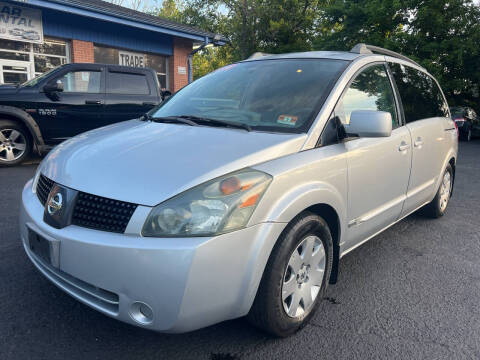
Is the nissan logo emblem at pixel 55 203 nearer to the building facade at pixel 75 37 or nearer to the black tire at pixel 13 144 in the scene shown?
the black tire at pixel 13 144

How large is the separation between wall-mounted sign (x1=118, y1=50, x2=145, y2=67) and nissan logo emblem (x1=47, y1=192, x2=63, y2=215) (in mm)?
13148

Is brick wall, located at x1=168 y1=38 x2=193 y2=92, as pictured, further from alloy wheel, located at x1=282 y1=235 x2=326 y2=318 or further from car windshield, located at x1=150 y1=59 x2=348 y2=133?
alloy wheel, located at x1=282 y1=235 x2=326 y2=318

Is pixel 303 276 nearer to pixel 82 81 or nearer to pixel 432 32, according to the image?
pixel 82 81

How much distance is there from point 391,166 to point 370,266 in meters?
0.84

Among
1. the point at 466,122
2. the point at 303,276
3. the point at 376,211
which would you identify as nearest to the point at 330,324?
the point at 303,276

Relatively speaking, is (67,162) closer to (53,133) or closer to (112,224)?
(112,224)

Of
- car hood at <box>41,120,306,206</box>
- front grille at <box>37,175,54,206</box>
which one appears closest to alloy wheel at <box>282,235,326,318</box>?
car hood at <box>41,120,306,206</box>

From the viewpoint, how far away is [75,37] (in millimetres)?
12461

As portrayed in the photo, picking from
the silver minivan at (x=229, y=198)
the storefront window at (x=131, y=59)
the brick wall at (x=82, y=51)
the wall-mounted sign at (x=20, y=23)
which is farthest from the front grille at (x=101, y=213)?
the storefront window at (x=131, y=59)

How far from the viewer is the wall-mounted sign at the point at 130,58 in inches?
553

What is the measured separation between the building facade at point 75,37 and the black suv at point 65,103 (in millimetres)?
4978

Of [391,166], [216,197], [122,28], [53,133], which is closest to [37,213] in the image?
[216,197]

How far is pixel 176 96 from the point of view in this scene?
3436mm

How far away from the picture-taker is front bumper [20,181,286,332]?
1.70 metres
